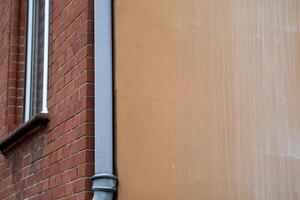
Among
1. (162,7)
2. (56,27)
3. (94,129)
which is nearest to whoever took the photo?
(94,129)

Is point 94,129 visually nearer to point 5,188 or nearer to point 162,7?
point 162,7

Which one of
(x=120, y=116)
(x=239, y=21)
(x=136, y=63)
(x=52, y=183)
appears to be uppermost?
(x=239, y=21)

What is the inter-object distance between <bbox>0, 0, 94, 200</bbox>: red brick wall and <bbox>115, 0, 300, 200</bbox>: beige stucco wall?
223 millimetres

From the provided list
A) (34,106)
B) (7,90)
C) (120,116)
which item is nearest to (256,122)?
(120,116)

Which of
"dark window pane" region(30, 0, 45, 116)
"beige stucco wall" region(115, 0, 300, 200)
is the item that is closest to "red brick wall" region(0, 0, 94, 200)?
"beige stucco wall" region(115, 0, 300, 200)

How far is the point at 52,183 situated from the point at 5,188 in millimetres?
1233

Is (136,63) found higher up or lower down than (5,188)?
higher up

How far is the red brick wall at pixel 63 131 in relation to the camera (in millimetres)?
4238

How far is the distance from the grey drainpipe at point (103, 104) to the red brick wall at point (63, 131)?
0.33 feet

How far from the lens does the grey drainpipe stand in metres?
3.99

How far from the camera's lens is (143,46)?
4371 millimetres

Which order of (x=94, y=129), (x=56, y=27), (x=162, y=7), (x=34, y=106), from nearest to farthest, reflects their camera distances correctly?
1. (x=94, y=129)
2. (x=162, y=7)
3. (x=56, y=27)
4. (x=34, y=106)

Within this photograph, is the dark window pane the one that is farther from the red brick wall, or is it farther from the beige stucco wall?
the beige stucco wall

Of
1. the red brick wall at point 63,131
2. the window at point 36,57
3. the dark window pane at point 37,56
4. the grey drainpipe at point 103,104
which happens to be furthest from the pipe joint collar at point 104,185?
the dark window pane at point 37,56
